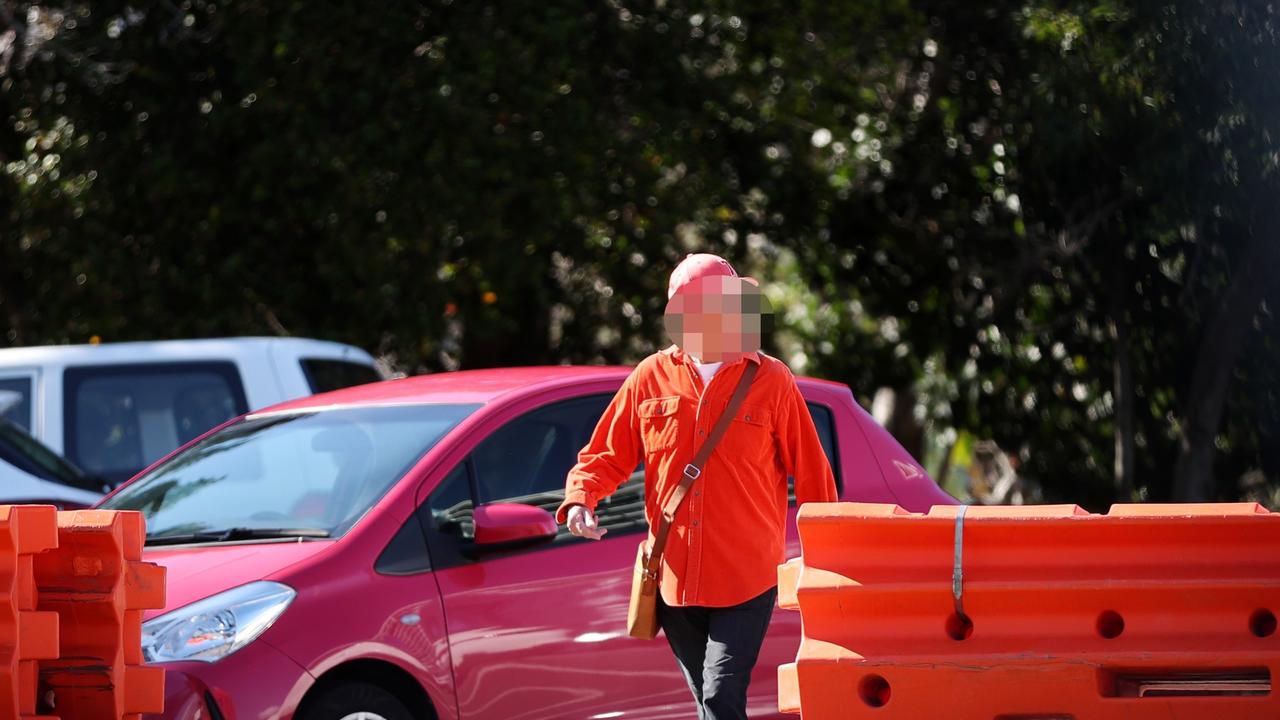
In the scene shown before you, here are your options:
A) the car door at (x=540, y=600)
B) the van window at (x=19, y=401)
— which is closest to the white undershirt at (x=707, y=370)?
the car door at (x=540, y=600)

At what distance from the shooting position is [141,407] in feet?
33.7

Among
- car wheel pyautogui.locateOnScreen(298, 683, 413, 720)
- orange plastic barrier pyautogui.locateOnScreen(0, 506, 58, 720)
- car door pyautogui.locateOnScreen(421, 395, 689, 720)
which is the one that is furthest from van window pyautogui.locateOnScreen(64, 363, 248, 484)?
orange plastic barrier pyautogui.locateOnScreen(0, 506, 58, 720)

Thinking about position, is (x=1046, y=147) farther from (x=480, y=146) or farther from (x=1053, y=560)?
(x=1053, y=560)

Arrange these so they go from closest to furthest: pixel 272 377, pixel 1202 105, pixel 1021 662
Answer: pixel 1021 662
pixel 272 377
pixel 1202 105

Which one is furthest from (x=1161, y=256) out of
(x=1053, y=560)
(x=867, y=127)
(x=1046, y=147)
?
(x=1053, y=560)

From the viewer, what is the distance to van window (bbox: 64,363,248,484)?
10.2 meters

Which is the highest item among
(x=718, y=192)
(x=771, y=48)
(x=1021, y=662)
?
(x=771, y=48)

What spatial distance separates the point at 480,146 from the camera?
14.4 m

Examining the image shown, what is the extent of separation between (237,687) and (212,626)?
214 millimetres

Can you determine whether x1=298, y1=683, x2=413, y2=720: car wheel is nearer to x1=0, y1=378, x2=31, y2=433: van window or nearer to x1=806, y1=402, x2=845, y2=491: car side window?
x1=806, y1=402, x2=845, y2=491: car side window

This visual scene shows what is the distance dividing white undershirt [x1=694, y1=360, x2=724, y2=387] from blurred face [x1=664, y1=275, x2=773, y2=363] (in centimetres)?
3

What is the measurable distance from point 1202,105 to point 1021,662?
30.1 ft

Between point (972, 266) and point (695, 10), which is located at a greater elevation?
point (695, 10)

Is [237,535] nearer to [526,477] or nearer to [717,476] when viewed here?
[526,477]
